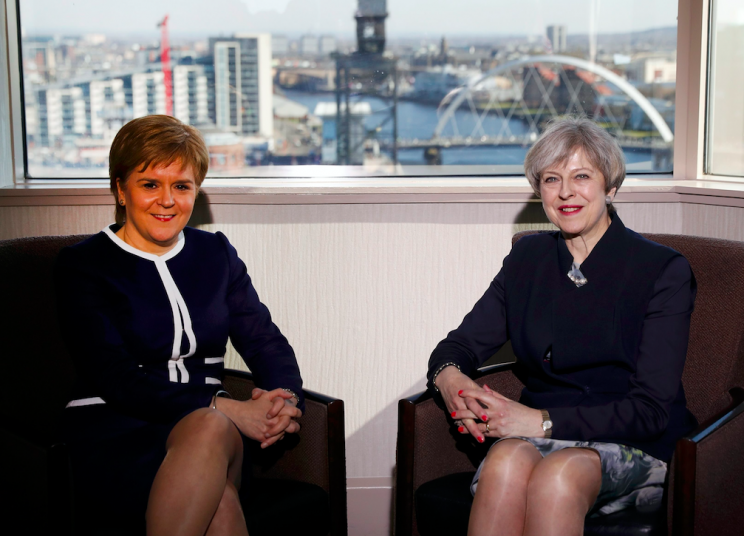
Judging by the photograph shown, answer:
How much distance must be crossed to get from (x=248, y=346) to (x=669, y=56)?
184cm

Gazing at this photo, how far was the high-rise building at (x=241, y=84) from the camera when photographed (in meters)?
2.62

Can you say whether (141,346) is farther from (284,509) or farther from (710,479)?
(710,479)

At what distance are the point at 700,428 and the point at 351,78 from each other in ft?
5.63

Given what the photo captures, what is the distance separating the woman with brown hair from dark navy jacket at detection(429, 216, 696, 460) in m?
0.53

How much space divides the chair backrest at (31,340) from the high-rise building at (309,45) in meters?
1.17

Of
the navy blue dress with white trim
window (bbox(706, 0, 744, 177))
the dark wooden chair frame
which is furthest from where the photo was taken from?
window (bbox(706, 0, 744, 177))

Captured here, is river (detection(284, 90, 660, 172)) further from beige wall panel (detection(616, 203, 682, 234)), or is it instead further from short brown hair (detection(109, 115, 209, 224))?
short brown hair (detection(109, 115, 209, 224))

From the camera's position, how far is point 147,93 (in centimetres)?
262

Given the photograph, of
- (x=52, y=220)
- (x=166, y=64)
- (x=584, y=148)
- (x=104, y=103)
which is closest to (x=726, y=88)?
(x=584, y=148)

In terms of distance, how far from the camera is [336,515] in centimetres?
185

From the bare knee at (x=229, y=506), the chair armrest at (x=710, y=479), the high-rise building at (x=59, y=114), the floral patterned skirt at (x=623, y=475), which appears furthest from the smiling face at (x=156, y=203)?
the chair armrest at (x=710, y=479)

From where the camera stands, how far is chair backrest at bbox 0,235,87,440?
189 cm

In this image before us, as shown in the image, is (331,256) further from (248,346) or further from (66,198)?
(66,198)

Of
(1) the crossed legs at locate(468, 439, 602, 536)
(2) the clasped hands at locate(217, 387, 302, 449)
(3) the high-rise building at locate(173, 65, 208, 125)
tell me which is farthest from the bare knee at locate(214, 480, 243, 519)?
(3) the high-rise building at locate(173, 65, 208, 125)
